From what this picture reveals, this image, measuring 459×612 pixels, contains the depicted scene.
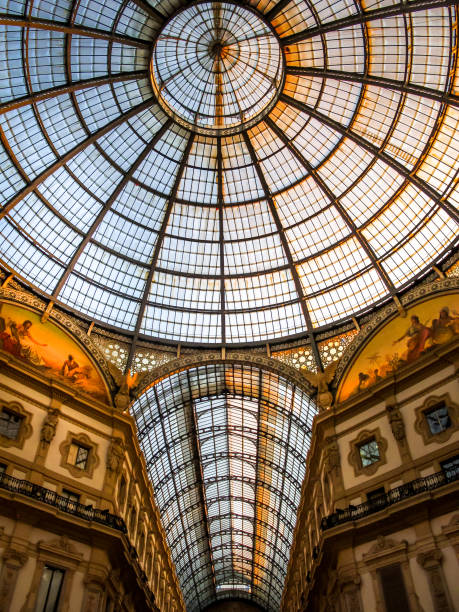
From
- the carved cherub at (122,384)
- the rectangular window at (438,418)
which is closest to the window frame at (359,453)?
the rectangular window at (438,418)

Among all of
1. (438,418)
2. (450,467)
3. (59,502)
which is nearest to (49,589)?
(59,502)

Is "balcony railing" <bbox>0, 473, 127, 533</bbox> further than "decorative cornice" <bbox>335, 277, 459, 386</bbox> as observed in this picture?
No

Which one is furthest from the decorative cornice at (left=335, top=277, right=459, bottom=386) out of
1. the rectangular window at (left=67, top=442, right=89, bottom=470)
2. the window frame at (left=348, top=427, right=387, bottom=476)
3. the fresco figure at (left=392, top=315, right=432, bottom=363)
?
the rectangular window at (left=67, top=442, right=89, bottom=470)

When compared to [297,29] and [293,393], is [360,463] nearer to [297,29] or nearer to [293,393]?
[293,393]

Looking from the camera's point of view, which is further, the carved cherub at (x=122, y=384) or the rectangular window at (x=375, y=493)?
the carved cherub at (x=122, y=384)

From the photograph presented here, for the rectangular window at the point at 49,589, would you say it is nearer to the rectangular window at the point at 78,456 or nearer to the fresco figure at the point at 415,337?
the rectangular window at the point at 78,456

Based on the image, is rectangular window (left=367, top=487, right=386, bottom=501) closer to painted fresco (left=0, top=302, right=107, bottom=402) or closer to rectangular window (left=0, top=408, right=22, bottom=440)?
painted fresco (left=0, top=302, right=107, bottom=402)

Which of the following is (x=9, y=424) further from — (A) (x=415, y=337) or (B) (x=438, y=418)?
(A) (x=415, y=337)

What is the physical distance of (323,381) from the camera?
117ft

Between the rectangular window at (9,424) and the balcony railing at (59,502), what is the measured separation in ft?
8.59

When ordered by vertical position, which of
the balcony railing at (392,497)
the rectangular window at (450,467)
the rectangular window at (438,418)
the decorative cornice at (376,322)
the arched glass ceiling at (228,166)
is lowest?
the balcony railing at (392,497)

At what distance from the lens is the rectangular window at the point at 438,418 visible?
26562 mm

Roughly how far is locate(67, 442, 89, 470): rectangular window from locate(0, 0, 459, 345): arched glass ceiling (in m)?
11.5

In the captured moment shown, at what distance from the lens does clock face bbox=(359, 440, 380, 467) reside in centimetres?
2895
